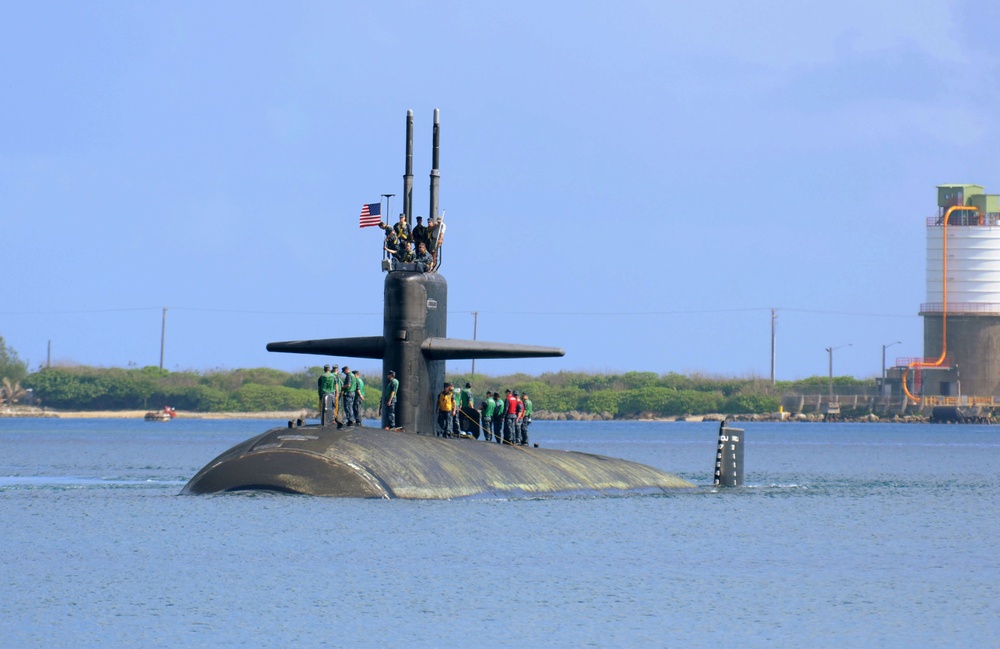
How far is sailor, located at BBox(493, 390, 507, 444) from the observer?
35656mm

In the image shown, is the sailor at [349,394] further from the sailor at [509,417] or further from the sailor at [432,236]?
the sailor at [509,417]

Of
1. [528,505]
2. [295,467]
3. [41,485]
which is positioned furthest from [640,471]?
[41,485]

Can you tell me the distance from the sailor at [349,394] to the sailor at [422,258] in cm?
245

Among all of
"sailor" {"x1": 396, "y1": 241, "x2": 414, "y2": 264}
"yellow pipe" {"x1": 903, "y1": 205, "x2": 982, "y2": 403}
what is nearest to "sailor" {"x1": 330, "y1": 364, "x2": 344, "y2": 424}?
"sailor" {"x1": 396, "y1": 241, "x2": 414, "y2": 264}

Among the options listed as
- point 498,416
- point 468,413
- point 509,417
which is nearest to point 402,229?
point 468,413

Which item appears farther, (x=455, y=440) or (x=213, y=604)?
(x=455, y=440)

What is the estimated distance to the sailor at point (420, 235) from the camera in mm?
31469

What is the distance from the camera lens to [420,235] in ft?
103

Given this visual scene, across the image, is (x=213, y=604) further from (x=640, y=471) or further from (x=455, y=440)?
(x=640, y=471)

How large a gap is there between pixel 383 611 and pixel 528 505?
13.9 meters

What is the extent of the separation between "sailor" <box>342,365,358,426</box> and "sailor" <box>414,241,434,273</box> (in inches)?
96.6

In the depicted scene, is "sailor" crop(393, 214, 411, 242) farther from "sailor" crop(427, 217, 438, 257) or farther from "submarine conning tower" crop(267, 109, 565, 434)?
"sailor" crop(427, 217, 438, 257)

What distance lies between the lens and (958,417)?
129 m

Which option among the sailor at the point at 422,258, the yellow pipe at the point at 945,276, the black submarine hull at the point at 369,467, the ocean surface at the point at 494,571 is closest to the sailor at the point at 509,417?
the ocean surface at the point at 494,571
